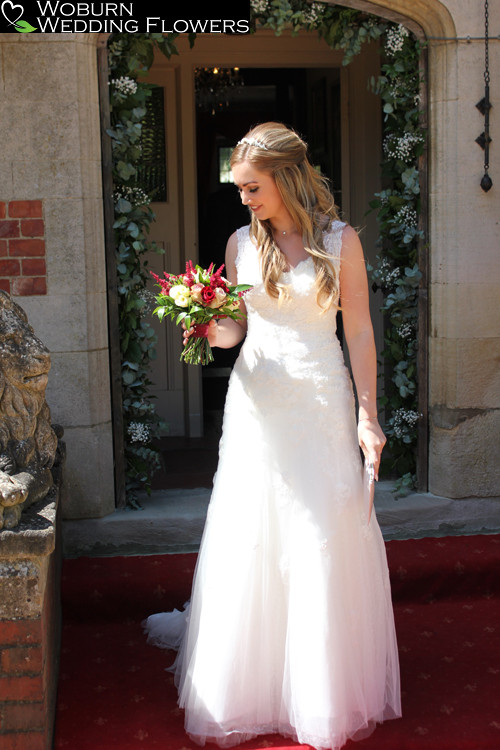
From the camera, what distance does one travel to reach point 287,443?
10.3ft

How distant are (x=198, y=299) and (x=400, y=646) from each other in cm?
185

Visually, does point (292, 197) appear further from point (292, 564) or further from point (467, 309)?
point (467, 309)

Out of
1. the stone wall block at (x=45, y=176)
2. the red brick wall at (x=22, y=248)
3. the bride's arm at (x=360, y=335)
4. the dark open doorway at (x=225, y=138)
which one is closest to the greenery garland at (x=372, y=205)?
the stone wall block at (x=45, y=176)

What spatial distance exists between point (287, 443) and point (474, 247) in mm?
2038

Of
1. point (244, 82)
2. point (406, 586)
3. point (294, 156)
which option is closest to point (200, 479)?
point (406, 586)

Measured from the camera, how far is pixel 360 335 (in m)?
3.12

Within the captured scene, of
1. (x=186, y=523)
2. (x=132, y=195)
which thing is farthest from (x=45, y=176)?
(x=186, y=523)

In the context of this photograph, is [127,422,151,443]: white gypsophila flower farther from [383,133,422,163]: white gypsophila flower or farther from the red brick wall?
[383,133,422,163]: white gypsophila flower

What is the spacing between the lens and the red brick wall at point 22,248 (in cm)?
440

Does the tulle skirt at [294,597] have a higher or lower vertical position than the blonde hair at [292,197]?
lower

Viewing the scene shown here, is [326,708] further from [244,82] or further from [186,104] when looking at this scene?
[244,82]

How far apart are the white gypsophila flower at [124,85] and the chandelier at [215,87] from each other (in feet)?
10.0

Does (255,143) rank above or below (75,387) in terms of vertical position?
above

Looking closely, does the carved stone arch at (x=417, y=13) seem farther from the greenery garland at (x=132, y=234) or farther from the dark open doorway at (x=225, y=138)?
the dark open doorway at (x=225, y=138)
